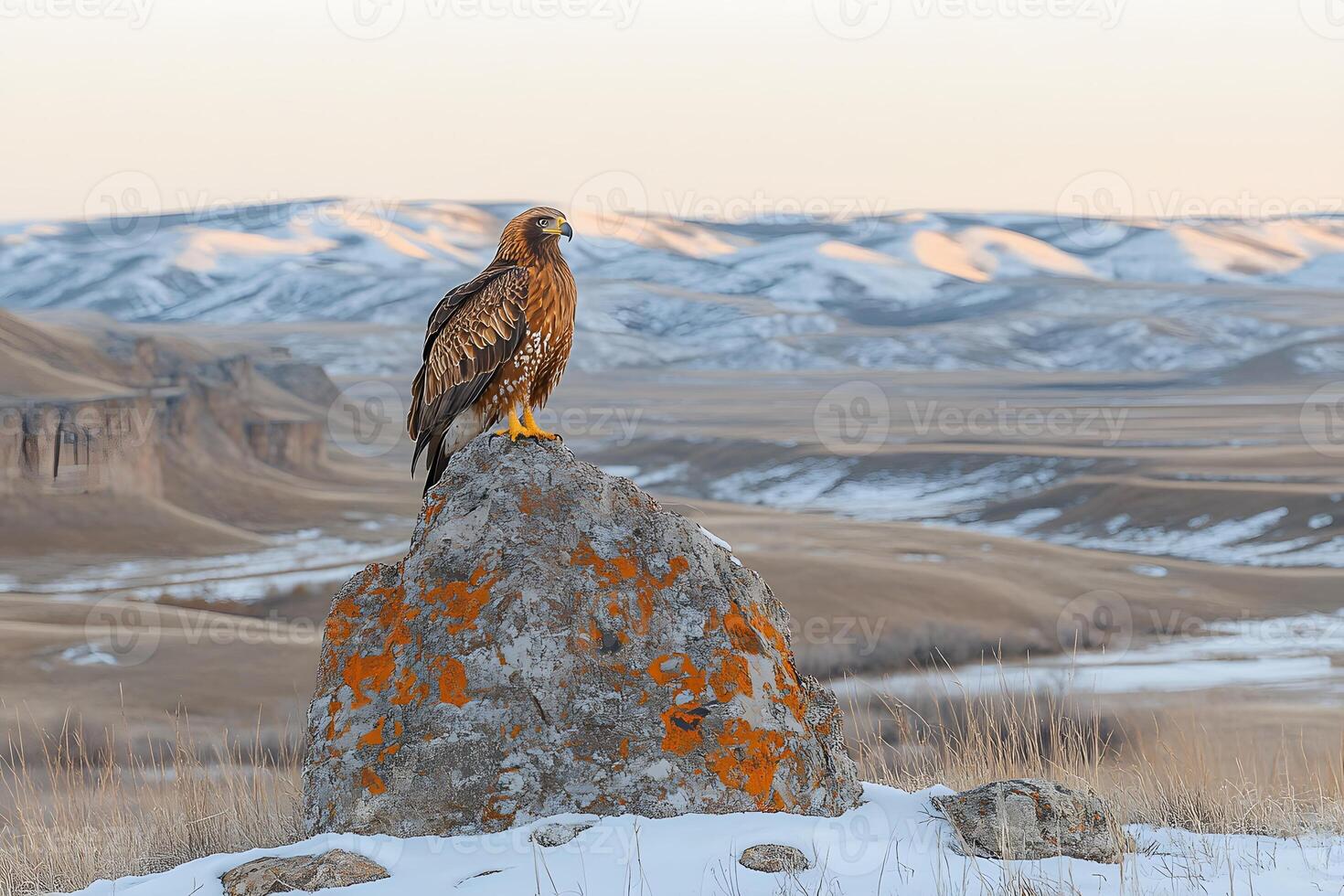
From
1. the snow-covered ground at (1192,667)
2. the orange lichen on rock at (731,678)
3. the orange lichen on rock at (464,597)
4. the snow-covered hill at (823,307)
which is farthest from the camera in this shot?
the snow-covered hill at (823,307)

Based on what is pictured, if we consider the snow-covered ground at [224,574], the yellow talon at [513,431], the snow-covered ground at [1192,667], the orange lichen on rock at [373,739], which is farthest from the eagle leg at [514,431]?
the snow-covered ground at [224,574]

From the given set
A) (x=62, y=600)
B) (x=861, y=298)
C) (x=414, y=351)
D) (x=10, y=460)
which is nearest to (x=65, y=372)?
(x=10, y=460)

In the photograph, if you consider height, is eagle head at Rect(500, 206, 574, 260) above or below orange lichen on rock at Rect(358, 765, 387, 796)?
above

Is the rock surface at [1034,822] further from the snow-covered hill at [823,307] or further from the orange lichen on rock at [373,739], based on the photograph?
the snow-covered hill at [823,307]

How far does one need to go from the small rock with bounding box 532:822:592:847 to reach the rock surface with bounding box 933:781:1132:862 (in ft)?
4.09

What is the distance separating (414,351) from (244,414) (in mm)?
80648

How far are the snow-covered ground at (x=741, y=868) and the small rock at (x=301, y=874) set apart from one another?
70 mm

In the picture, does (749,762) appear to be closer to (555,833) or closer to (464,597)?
(555,833)

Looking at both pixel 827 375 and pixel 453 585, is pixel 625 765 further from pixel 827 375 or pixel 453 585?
pixel 827 375

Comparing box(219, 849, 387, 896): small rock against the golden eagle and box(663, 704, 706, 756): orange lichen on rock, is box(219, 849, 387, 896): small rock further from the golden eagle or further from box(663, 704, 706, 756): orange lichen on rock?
the golden eagle

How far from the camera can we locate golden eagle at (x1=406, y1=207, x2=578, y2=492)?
5.71 metres

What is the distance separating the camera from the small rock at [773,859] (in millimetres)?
A: 3939

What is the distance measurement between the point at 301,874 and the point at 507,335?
99.8 inches

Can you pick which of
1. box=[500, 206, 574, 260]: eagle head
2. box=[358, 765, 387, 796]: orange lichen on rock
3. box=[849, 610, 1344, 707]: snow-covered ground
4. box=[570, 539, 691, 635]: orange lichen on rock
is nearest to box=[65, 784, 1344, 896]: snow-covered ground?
box=[358, 765, 387, 796]: orange lichen on rock
